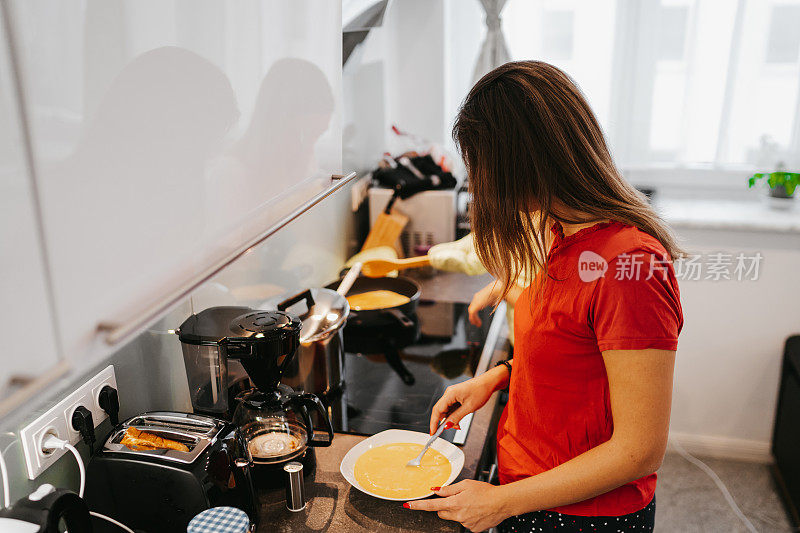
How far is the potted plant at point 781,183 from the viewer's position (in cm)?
247

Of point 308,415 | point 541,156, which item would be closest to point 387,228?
point 308,415

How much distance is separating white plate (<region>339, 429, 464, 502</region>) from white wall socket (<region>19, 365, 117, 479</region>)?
0.42m

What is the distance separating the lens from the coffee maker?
100cm

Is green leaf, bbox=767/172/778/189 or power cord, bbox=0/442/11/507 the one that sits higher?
green leaf, bbox=767/172/778/189

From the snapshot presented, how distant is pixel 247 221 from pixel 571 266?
0.48 meters

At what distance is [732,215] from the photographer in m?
2.47

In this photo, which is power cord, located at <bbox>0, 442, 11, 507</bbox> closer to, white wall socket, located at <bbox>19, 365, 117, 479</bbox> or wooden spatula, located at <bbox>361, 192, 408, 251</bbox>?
white wall socket, located at <bbox>19, 365, 117, 479</bbox>

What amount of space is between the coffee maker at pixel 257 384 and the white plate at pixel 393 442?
0.06 metres

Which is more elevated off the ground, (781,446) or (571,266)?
(571,266)

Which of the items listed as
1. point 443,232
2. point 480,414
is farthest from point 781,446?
point 480,414

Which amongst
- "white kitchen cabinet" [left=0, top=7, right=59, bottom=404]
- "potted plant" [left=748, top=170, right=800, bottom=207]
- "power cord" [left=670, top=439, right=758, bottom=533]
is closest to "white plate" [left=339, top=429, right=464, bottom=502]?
"white kitchen cabinet" [left=0, top=7, right=59, bottom=404]

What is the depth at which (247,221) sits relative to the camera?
0.75 m

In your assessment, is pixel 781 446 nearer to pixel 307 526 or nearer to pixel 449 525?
pixel 449 525

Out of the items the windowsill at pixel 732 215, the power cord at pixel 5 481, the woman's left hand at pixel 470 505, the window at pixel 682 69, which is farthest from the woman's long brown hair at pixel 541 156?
the window at pixel 682 69
